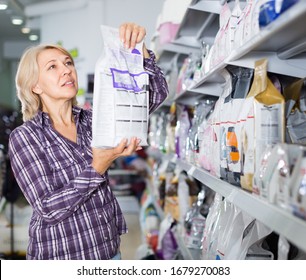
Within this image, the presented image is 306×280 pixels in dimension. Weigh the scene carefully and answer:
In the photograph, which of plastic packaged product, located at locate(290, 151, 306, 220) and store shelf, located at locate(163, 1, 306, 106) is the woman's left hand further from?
plastic packaged product, located at locate(290, 151, 306, 220)

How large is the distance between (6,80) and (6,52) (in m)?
0.19

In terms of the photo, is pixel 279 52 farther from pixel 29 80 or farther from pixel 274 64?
pixel 29 80

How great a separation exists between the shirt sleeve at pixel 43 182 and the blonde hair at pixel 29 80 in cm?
14

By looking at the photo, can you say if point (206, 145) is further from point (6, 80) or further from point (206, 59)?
point (6, 80)

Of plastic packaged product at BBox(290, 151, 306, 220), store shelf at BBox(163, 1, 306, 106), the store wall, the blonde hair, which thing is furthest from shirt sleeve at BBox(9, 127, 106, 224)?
the store wall

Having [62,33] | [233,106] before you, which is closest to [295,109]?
[233,106]

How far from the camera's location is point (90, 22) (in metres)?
4.40

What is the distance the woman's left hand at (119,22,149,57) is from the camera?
147 cm

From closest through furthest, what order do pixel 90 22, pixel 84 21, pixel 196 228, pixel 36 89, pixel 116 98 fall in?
pixel 116 98 < pixel 36 89 < pixel 196 228 < pixel 90 22 < pixel 84 21

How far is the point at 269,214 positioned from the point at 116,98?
61 centimetres

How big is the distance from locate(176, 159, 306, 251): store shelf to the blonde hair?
0.70 meters

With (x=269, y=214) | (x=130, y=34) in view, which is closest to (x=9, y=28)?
(x=130, y=34)

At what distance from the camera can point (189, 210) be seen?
2.62 meters

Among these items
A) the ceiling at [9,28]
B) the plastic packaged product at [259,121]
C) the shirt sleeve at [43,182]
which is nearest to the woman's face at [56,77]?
the shirt sleeve at [43,182]
